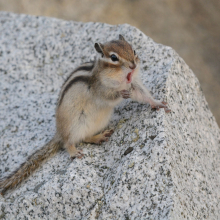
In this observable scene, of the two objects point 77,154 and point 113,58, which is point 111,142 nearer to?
point 77,154

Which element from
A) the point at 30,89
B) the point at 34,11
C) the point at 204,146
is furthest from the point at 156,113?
the point at 34,11

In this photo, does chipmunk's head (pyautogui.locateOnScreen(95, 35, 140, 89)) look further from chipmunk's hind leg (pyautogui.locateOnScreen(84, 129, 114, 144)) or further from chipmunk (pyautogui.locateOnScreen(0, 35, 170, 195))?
chipmunk's hind leg (pyautogui.locateOnScreen(84, 129, 114, 144))

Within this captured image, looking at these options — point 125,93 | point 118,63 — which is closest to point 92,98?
point 125,93

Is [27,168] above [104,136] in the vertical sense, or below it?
below

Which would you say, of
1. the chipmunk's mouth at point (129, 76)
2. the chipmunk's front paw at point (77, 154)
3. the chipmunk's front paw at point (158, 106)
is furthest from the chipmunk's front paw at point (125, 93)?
the chipmunk's front paw at point (77, 154)

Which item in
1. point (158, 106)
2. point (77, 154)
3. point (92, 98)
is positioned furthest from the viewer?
point (92, 98)
